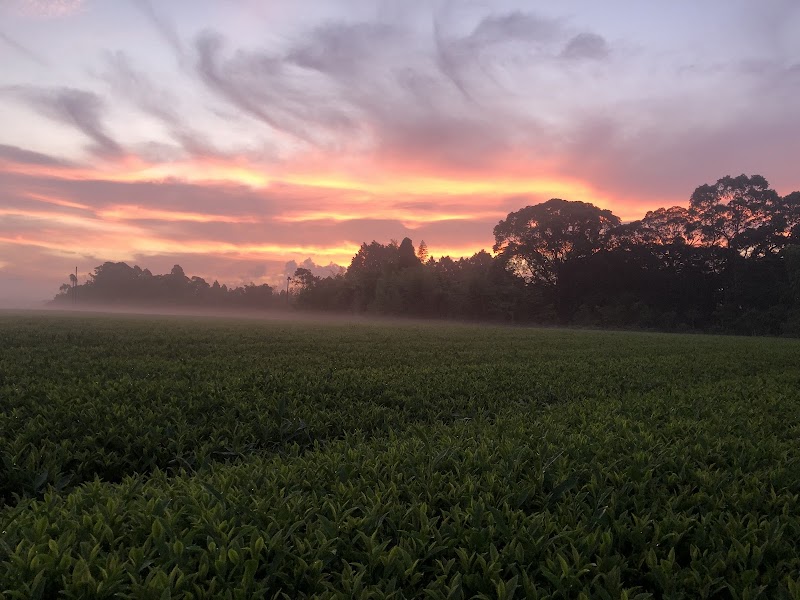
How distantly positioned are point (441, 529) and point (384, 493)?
0.71 metres

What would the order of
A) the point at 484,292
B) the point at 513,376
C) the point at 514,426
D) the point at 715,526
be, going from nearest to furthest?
1. the point at 715,526
2. the point at 514,426
3. the point at 513,376
4. the point at 484,292

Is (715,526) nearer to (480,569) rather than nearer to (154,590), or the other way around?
(480,569)

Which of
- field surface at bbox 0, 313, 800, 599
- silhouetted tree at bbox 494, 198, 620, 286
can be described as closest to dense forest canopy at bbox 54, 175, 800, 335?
silhouetted tree at bbox 494, 198, 620, 286

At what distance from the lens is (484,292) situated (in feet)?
210

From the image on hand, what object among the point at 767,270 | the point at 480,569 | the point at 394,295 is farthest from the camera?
the point at 394,295

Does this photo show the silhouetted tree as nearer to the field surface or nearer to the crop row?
the field surface

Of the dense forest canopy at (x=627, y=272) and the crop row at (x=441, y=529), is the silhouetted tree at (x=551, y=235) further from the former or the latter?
the crop row at (x=441, y=529)

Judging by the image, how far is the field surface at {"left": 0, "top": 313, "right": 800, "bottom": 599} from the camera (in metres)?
2.63

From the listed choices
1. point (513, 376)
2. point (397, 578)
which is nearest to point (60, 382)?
point (397, 578)

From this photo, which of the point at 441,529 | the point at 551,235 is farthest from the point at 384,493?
the point at 551,235

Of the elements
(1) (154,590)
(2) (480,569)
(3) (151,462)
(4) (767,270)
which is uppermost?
(4) (767,270)

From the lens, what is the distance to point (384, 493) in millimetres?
3707

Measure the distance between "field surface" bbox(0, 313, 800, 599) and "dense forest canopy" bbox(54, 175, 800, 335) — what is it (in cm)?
4796

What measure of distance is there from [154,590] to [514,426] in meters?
4.91
